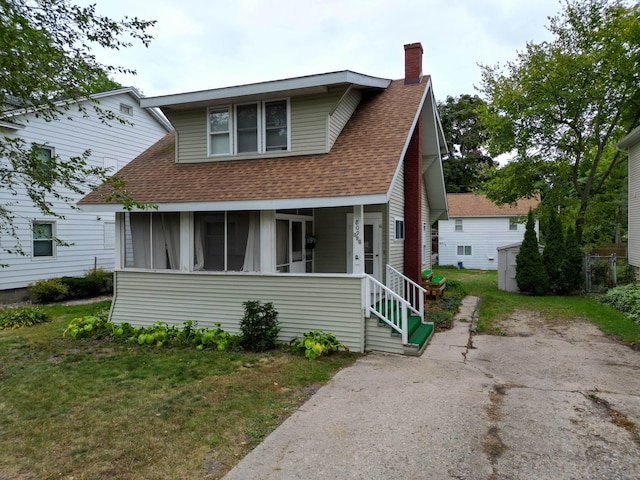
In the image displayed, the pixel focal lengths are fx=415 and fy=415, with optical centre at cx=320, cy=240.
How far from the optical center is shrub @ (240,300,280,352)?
750cm

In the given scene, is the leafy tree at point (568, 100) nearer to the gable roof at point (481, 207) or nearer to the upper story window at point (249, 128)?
the gable roof at point (481, 207)

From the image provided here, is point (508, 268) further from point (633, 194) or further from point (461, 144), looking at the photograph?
point (461, 144)

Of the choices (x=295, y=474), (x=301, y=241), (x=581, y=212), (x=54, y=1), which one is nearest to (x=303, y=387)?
(x=295, y=474)

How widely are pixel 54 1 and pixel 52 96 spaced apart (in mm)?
1829

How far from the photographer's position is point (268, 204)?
7.68 m

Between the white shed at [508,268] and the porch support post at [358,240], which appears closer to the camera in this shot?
the porch support post at [358,240]

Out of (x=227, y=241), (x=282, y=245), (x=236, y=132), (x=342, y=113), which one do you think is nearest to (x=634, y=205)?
(x=342, y=113)

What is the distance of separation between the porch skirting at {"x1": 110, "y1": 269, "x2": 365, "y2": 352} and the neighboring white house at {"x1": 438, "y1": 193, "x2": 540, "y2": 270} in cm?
2337

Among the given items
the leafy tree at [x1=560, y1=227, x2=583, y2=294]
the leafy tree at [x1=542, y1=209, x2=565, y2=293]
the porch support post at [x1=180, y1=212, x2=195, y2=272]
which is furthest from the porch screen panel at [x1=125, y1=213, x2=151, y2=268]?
the leafy tree at [x1=560, y1=227, x2=583, y2=294]

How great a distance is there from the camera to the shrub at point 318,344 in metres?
6.98

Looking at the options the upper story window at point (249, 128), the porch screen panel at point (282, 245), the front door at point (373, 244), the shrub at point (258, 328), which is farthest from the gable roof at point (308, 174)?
the shrub at point (258, 328)

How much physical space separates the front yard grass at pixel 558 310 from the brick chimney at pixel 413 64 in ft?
20.8

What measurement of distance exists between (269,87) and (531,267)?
11240 mm

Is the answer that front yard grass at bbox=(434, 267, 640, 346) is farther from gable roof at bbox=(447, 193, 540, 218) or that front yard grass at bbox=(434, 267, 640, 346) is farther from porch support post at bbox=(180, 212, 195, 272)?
gable roof at bbox=(447, 193, 540, 218)
